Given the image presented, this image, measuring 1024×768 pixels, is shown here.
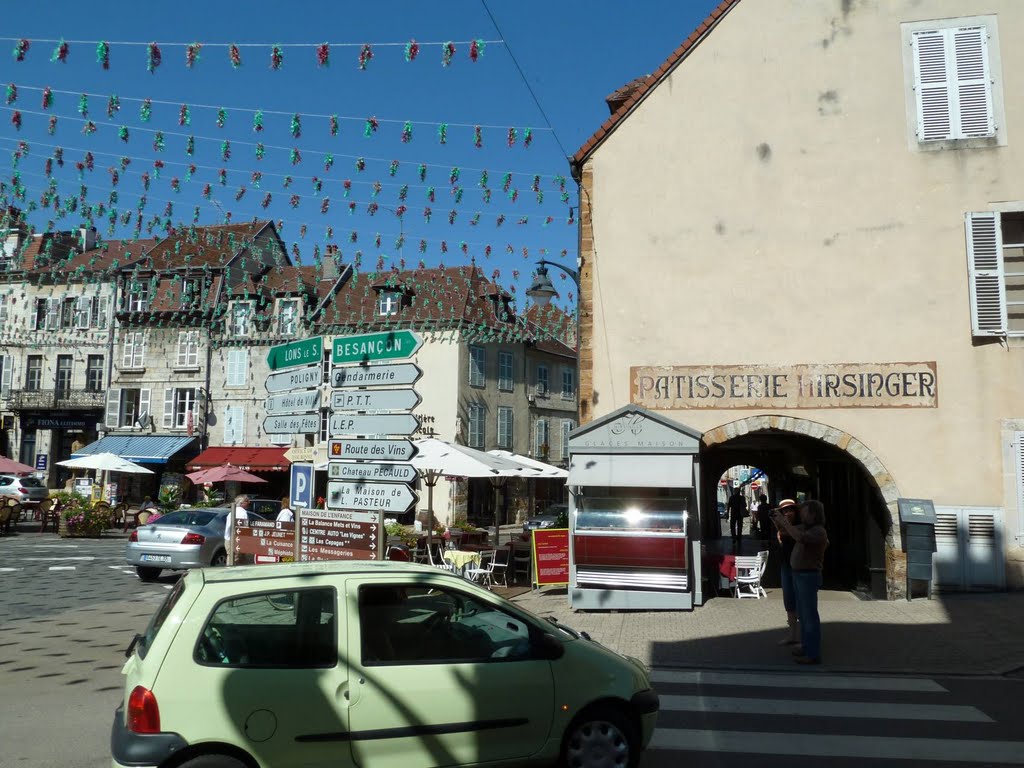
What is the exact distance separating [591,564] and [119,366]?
107ft

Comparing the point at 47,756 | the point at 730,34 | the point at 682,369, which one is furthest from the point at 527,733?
the point at 730,34

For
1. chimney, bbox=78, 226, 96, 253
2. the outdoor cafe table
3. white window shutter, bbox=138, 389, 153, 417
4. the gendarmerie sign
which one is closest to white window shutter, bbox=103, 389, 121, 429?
white window shutter, bbox=138, 389, 153, 417

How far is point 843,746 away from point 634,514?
5790 millimetres

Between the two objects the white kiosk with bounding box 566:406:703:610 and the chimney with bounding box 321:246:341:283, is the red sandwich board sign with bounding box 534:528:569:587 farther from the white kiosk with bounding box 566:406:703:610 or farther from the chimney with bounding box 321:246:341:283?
A: the chimney with bounding box 321:246:341:283

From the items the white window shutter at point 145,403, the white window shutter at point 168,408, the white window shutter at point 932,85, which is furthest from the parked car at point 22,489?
the white window shutter at point 932,85

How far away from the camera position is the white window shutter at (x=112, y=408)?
37844mm

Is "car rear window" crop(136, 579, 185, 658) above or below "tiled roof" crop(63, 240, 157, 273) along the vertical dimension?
below

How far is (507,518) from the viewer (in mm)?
37125

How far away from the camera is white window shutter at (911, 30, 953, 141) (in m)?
13.0

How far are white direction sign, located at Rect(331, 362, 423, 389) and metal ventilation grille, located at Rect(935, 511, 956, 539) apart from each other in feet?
26.8

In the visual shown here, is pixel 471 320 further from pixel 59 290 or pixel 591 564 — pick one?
pixel 591 564

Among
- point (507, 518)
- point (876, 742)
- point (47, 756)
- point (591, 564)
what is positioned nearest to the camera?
point (47, 756)

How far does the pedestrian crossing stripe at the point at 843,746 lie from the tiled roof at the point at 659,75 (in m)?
10.1

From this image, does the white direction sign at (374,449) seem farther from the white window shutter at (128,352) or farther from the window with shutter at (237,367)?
the white window shutter at (128,352)
